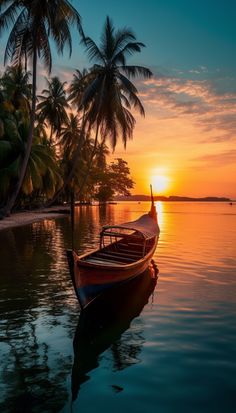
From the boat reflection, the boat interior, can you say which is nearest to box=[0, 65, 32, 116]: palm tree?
the boat interior

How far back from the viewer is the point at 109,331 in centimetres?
786

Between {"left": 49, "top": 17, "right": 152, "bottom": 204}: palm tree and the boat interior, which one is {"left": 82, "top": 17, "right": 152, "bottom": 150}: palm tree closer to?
{"left": 49, "top": 17, "right": 152, "bottom": 204}: palm tree

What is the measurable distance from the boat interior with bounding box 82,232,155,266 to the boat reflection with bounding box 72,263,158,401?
100 centimetres

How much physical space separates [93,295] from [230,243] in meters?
17.1

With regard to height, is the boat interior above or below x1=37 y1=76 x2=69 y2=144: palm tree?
below

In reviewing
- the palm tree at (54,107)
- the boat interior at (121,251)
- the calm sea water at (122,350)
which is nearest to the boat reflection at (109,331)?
the calm sea water at (122,350)

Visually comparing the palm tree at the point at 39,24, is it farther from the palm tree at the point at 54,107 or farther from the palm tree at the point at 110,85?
the palm tree at the point at 54,107

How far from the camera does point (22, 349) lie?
22.1 feet

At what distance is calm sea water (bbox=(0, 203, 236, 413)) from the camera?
16.9 ft

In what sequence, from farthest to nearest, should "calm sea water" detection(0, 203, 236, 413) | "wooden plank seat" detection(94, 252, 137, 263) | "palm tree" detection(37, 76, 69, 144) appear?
1. "palm tree" detection(37, 76, 69, 144)
2. "wooden plank seat" detection(94, 252, 137, 263)
3. "calm sea water" detection(0, 203, 236, 413)

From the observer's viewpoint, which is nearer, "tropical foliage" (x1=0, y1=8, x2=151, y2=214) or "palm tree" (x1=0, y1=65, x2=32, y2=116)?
"tropical foliage" (x1=0, y1=8, x2=151, y2=214)

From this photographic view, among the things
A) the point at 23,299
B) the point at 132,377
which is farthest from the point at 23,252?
the point at 132,377

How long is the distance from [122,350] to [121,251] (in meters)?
8.05

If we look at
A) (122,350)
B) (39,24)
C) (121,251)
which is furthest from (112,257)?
(39,24)
